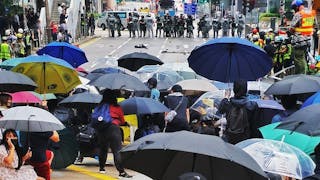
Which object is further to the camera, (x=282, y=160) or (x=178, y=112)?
(x=178, y=112)

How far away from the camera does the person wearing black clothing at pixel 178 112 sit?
9.11 metres

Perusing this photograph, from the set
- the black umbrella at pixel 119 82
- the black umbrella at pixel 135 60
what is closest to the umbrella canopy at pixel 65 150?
the black umbrella at pixel 119 82

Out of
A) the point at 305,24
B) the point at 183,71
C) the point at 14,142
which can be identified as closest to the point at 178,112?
the point at 14,142

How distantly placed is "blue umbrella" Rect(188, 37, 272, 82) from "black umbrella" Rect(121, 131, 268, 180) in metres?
4.54

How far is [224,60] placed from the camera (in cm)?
954

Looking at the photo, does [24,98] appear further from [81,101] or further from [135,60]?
[135,60]

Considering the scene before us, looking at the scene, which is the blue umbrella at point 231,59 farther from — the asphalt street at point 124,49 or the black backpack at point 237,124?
the asphalt street at point 124,49

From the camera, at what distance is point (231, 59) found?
9547mm

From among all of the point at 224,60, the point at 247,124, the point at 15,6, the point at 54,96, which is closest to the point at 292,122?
the point at 247,124

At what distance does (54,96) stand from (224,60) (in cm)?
297

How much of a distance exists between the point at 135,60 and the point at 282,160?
31.6 feet

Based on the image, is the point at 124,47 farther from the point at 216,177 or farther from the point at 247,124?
the point at 216,177

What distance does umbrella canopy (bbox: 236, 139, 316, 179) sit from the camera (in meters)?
5.06

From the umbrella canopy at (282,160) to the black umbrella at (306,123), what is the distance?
0.30 m
